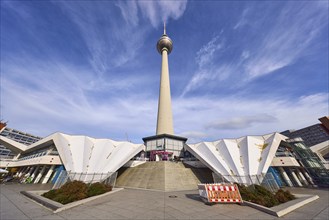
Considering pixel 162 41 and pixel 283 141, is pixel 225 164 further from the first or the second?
pixel 162 41

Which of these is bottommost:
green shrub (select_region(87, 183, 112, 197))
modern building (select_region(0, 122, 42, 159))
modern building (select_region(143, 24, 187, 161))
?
green shrub (select_region(87, 183, 112, 197))

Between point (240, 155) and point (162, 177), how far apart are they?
12199 millimetres

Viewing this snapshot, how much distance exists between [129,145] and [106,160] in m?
5.76

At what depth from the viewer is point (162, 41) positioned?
208 feet

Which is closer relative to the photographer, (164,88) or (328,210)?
(328,210)

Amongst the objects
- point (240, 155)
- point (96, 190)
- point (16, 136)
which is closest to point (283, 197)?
point (240, 155)

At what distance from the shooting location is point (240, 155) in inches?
865

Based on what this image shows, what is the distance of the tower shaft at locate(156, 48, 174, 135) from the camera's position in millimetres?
43500

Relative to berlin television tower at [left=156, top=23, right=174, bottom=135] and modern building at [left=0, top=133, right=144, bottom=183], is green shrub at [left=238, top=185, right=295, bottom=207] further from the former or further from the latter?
berlin television tower at [left=156, top=23, right=174, bottom=135]

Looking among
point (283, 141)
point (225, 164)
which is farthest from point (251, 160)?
point (283, 141)

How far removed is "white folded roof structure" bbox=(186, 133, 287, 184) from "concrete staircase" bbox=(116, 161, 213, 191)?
3139 mm

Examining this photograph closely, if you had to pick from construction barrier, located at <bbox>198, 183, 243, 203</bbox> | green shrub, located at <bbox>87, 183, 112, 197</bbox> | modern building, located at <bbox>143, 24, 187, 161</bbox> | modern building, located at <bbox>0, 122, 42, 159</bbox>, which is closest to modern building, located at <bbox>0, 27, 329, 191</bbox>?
green shrub, located at <bbox>87, 183, 112, 197</bbox>

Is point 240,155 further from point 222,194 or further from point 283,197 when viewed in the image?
point 222,194

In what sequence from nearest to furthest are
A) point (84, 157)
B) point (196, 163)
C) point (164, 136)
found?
point (84, 157) < point (196, 163) < point (164, 136)
